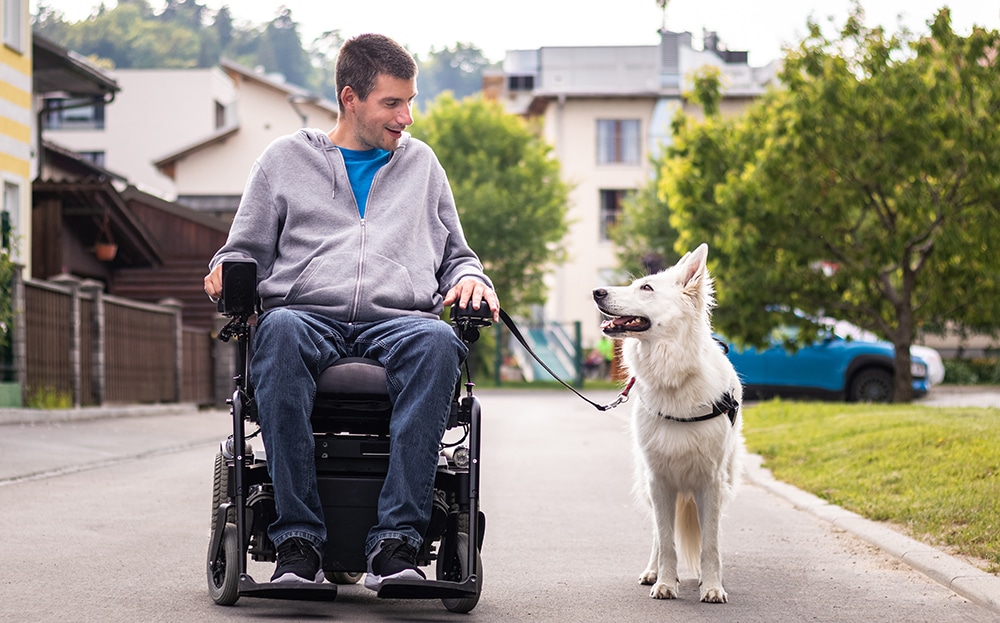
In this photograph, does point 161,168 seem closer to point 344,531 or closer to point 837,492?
point 837,492

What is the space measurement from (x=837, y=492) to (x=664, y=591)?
4.52m

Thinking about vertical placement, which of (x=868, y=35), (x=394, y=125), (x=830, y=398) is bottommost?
(x=830, y=398)

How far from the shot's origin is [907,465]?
10469 mm

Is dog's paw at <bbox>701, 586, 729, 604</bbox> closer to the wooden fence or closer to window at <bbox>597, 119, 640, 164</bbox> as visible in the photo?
the wooden fence

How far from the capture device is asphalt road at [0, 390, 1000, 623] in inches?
207

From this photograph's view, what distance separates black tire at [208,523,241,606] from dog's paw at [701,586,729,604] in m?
1.97

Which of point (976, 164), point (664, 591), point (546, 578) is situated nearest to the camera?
point (664, 591)

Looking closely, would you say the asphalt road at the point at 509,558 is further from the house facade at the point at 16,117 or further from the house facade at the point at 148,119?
the house facade at the point at 148,119

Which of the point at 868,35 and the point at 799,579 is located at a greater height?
the point at 868,35

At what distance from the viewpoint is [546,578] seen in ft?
20.7

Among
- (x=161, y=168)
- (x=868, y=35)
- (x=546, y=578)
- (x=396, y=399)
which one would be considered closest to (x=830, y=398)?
(x=868, y=35)

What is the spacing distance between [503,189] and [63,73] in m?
21.9

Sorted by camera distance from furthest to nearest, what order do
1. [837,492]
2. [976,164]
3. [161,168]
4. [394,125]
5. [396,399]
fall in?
1. [161,168]
2. [976,164]
3. [837,492]
4. [394,125]
5. [396,399]

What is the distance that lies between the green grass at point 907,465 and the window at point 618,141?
3909 cm
